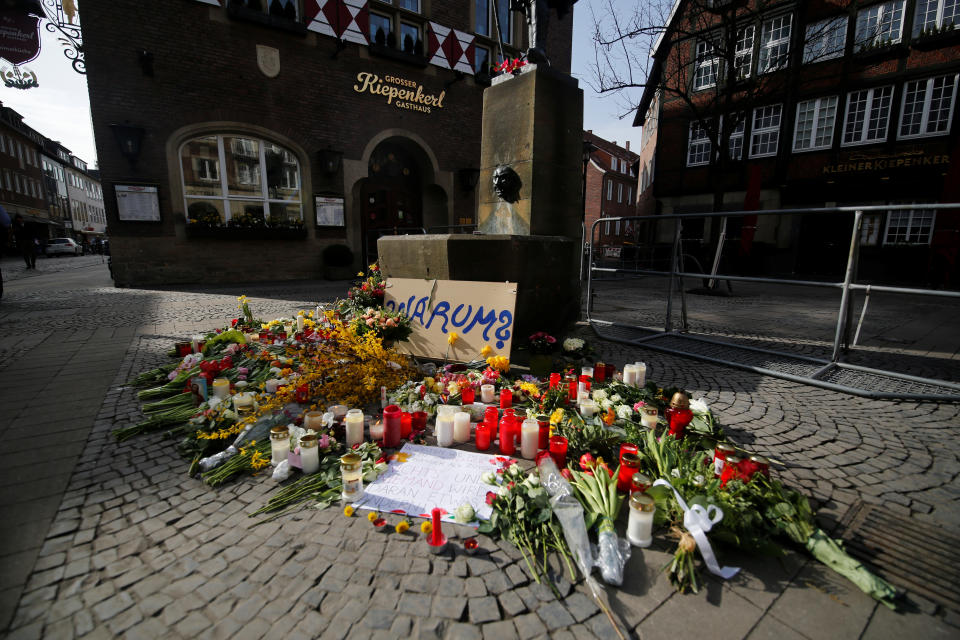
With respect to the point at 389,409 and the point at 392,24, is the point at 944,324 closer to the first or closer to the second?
the point at 389,409

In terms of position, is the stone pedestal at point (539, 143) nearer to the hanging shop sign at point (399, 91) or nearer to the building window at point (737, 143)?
the hanging shop sign at point (399, 91)

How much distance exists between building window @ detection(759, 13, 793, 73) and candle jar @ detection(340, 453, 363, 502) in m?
19.2

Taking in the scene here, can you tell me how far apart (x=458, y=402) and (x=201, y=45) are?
11053mm

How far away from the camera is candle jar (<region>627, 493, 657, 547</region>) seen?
1.66 metres

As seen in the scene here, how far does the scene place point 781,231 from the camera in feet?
50.5

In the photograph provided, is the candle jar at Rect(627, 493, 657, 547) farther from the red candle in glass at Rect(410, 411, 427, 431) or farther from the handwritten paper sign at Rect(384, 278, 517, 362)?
the handwritten paper sign at Rect(384, 278, 517, 362)

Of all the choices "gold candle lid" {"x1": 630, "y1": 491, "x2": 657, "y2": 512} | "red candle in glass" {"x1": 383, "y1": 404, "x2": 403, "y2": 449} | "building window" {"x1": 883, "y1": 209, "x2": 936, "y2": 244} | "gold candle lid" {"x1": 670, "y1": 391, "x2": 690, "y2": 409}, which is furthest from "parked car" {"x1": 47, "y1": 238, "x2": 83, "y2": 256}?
"building window" {"x1": 883, "y1": 209, "x2": 936, "y2": 244}

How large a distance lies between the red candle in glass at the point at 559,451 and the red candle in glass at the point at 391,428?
0.92 metres

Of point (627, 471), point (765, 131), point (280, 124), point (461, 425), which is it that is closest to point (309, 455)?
point (461, 425)

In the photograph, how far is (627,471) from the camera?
6.50 ft

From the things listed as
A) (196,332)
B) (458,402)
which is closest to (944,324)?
(458,402)

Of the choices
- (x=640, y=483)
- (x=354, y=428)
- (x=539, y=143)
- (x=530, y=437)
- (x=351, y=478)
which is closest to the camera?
(x=640, y=483)

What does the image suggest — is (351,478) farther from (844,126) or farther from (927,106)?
(927,106)

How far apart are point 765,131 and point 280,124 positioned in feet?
55.2
